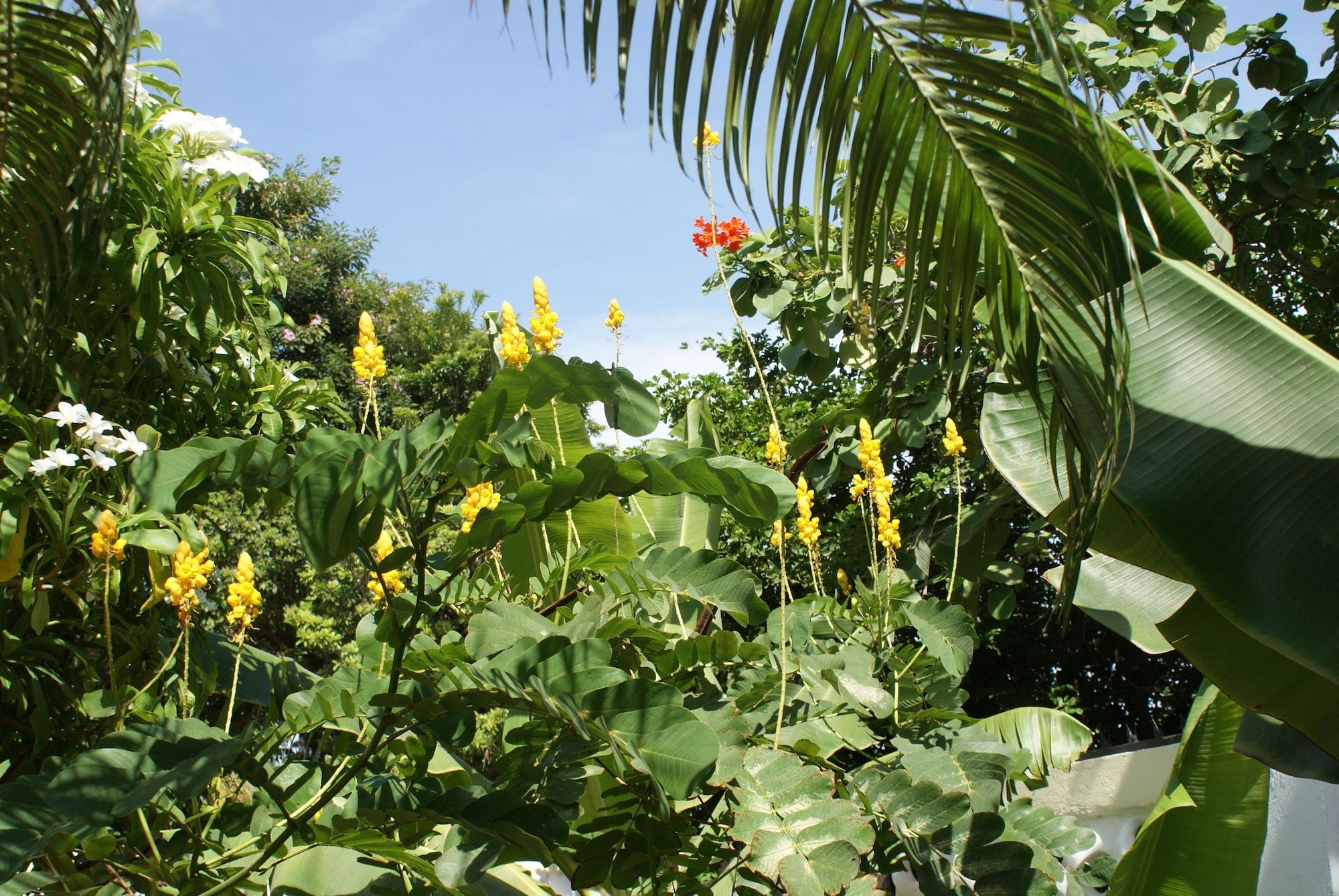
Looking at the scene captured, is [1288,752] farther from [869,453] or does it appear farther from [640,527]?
[640,527]

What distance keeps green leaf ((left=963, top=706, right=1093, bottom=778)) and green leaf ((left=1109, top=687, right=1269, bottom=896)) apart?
1.03 feet

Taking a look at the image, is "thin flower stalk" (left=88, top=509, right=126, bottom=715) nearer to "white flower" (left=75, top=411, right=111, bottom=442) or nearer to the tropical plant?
"white flower" (left=75, top=411, right=111, bottom=442)

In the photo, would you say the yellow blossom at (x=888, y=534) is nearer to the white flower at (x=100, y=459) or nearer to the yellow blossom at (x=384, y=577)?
the yellow blossom at (x=384, y=577)

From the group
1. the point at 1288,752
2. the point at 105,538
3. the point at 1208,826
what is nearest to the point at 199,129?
the point at 105,538

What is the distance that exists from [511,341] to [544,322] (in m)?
0.09

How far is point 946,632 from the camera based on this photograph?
2254 mm

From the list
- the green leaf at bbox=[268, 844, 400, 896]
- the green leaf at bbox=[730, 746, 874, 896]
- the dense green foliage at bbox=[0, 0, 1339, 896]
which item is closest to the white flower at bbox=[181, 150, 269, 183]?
the dense green foliage at bbox=[0, 0, 1339, 896]

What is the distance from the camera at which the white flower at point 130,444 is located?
193cm

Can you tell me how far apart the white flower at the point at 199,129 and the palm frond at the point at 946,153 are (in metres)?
1.61

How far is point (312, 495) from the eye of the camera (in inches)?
50.1

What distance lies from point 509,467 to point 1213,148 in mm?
3120

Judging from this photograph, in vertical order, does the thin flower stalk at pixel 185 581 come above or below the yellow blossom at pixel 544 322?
below

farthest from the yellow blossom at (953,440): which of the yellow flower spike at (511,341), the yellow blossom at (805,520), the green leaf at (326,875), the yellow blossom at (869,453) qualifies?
the green leaf at (326,875)

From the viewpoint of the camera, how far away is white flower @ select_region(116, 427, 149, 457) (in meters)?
1.93
